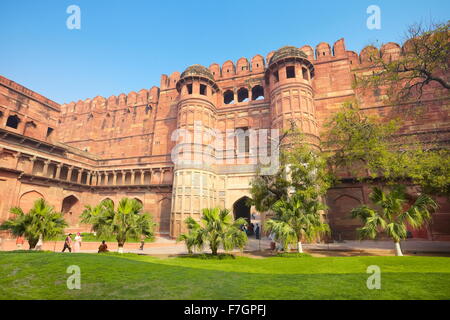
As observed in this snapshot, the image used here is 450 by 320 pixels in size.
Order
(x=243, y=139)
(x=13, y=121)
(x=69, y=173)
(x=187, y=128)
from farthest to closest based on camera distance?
(x=13, y=121) < (x=69, y=173) < (x=243, y=139) < (x=187, y=128)

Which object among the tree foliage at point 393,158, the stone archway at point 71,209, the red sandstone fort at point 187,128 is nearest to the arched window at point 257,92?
the red sandstone fort at point 187,128

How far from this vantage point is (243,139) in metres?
23.7

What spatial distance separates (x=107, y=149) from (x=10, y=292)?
28.9 metres

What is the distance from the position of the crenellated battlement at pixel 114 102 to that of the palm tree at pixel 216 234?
23.8m

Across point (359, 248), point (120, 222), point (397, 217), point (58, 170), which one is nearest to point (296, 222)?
point (397, 217)

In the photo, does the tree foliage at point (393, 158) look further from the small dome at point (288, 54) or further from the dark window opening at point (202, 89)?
the dark window opening at point (202, 89)

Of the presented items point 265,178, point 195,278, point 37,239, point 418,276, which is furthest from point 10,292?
point 265,178

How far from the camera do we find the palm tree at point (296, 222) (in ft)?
35.8

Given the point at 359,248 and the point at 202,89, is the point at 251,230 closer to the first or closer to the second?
the point at 359,248

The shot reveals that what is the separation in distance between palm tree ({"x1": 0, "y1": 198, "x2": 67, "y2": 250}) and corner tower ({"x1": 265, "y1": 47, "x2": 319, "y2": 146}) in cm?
1726

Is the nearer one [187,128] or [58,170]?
[187,128]

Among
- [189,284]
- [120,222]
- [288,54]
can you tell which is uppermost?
[288,54]

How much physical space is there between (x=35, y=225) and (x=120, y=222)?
12.9 feet

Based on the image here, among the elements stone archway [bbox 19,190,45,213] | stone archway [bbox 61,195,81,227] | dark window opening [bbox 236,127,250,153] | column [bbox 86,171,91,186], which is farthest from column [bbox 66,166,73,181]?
dark window opening [bbox 236,127,250,153]
